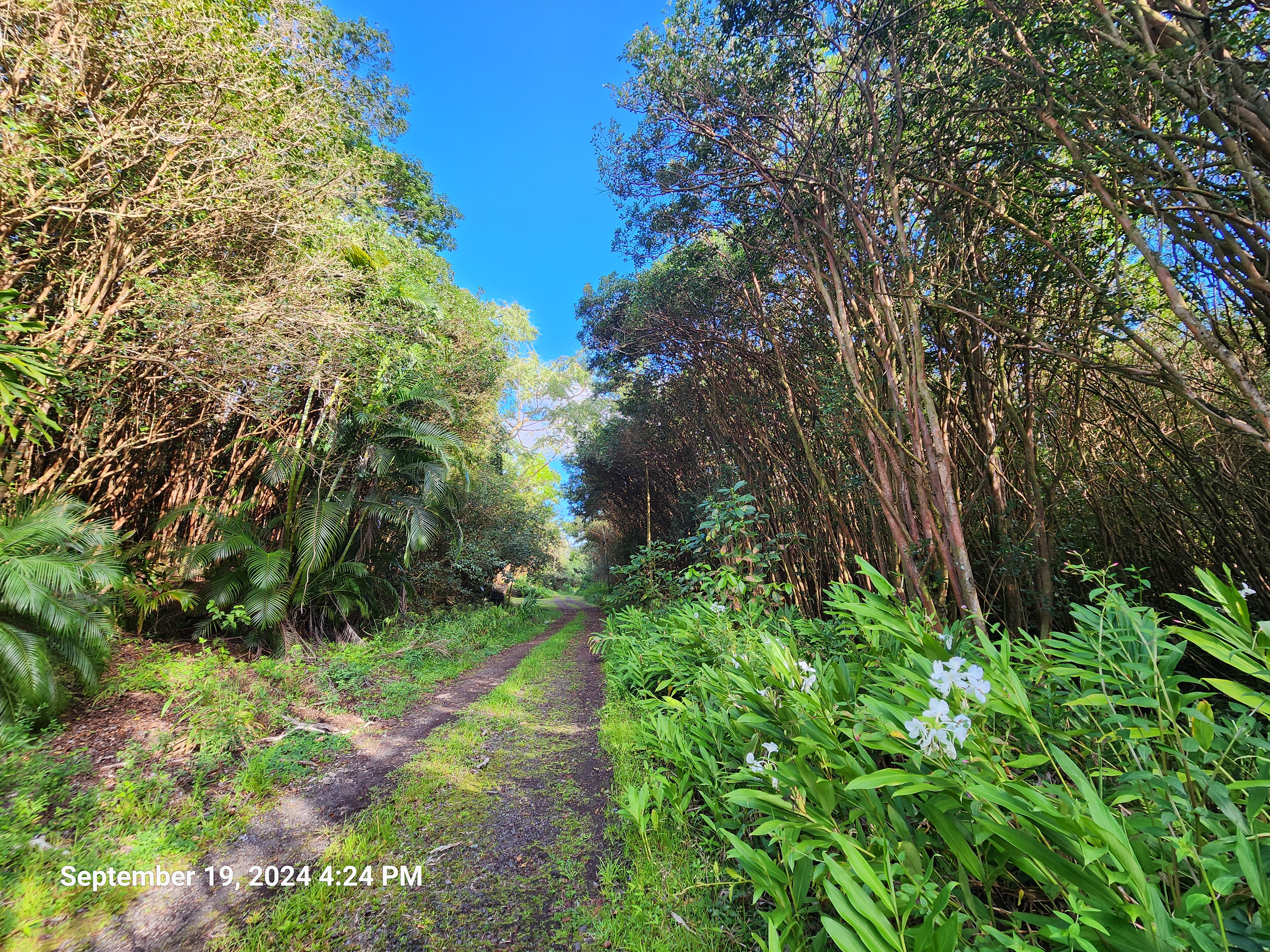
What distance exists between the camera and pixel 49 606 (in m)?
2.76

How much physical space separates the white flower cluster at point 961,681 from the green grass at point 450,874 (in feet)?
5.25

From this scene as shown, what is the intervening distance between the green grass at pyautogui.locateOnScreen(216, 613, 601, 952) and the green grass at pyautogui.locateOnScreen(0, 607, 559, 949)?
72 cm

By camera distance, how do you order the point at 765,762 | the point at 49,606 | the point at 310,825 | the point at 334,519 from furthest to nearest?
1. the point at 334,519
2. the point at 49,606
3. the point at 310,825
4. the point at 765,762

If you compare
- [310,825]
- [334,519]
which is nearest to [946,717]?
[310,825]

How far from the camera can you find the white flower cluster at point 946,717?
95 centimetres

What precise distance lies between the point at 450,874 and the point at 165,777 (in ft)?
6.69

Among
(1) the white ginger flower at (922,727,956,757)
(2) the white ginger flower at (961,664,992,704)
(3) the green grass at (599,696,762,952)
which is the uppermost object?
(2) the white ginger flower at (961,664,992,704)

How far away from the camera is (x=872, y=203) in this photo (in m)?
3.51

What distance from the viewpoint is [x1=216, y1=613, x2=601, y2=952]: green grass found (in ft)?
5.22

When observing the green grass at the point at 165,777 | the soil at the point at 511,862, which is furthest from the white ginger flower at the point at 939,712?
the green grass at the point at 165,777

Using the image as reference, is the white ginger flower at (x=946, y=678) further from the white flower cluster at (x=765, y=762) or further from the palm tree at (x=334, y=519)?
the palm tree at (x=334, y=519)

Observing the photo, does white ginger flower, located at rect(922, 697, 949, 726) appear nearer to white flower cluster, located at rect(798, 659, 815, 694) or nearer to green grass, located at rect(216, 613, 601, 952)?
white flower cluster, located at rect(798, 659, 815, 694)

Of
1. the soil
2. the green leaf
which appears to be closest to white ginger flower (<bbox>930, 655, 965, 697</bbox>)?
the green leaf

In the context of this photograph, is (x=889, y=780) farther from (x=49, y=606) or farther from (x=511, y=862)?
(x=49, y=606)
